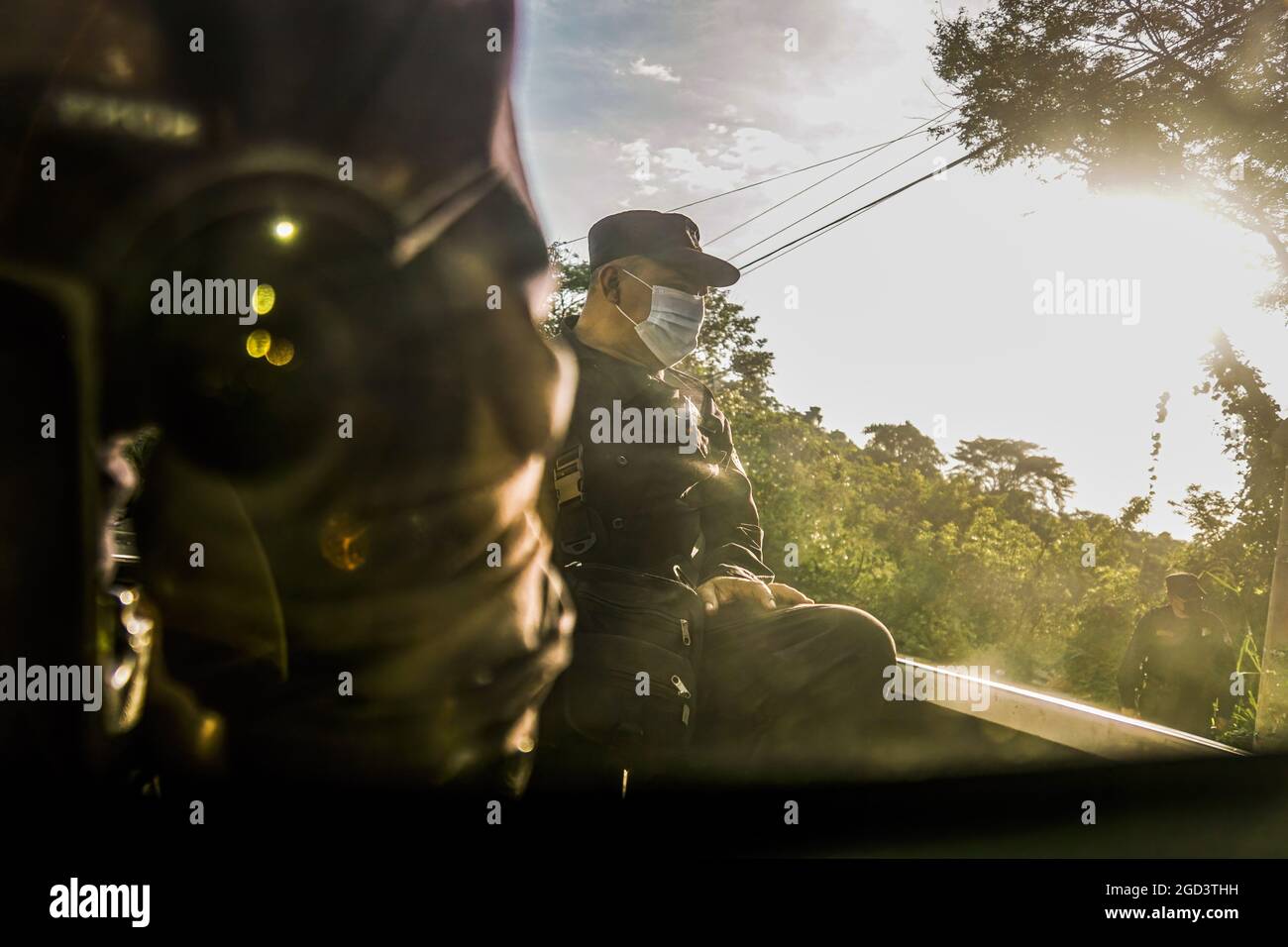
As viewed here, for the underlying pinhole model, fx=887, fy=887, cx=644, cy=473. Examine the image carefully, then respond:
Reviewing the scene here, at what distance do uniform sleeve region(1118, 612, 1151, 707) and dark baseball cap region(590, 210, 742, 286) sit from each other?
839cm

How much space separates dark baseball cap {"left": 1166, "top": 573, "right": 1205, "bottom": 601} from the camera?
8.73 meters

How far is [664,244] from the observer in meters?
2.56

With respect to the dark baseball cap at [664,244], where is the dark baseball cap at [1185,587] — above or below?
below

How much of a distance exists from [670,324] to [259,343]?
2.23 m

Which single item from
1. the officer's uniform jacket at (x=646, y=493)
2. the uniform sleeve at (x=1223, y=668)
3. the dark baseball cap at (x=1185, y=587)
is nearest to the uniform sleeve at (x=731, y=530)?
the officer's uniform jacket at (x=646, y=493)

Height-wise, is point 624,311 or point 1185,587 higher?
point 624,311

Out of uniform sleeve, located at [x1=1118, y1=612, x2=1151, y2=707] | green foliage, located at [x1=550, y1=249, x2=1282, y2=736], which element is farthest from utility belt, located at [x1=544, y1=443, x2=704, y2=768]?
green foliage, located at [x1=550, y1=249, x2=1282, y2=736]

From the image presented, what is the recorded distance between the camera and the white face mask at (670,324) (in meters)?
2.47

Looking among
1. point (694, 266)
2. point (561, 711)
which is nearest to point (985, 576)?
point (694, 266)

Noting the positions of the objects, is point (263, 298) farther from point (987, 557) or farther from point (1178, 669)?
point (987, 557)

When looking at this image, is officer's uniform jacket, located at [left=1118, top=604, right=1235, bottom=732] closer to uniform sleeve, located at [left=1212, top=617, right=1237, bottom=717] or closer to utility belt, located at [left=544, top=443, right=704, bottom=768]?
uniform sleeve, located at [left=1212, top=617, right=1237, bottom=717]

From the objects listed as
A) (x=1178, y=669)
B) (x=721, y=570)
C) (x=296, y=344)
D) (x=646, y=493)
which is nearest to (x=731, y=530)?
(x=721, y=570)

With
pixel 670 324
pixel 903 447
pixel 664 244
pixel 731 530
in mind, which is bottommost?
pixel 731 530

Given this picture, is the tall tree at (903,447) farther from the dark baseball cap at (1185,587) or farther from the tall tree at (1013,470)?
A: the dark baseball cap at (1185,587)
